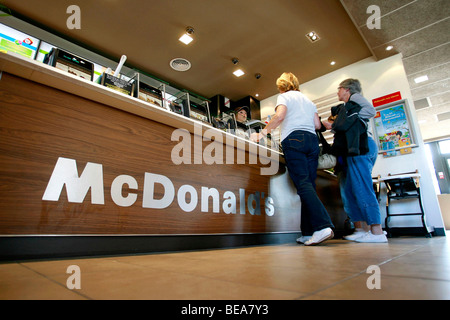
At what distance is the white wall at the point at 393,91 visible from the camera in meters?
3.23

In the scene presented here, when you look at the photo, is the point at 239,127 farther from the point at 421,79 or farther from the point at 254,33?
the point at 421,79

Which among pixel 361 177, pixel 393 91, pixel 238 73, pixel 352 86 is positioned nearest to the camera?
pixel 361 177

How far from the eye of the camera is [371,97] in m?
3.90

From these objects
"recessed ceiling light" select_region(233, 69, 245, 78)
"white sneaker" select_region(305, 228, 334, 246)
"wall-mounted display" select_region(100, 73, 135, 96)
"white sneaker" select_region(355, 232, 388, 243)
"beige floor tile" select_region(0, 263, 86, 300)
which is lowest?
"white sneaker" select_region(355, 232, 388, 243)

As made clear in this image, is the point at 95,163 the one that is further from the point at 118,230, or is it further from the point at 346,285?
the point at 346,285

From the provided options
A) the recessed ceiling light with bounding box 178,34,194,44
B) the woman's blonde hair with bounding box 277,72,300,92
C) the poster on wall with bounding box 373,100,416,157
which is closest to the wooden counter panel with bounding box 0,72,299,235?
the woman's blonde hair with bounding box 277,72,300,92

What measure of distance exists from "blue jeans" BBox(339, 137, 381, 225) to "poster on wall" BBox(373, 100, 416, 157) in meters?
1.97

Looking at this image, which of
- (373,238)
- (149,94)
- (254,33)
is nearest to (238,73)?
(254,33)

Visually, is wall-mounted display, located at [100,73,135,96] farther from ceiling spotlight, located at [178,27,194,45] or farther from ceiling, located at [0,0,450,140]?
ceiling spotlight, located at [178,27,194,45]

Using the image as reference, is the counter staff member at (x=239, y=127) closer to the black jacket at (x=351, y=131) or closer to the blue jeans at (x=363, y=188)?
the black jacket at (x=351, y=131)

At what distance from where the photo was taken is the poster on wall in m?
3.50

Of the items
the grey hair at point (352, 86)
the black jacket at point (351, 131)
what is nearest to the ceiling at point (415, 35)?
the grey hair at point (352, 86)

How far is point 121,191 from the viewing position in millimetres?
1199

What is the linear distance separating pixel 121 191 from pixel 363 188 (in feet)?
5.66
